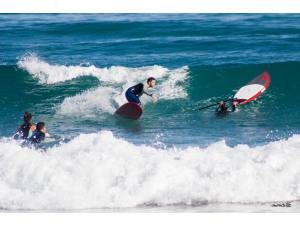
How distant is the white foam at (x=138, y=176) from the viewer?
8117 mm

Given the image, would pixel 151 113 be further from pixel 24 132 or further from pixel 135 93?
pixel 24 132

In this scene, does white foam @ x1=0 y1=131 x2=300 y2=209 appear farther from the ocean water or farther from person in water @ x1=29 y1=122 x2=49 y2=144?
person in water @ x1=29 y1=122 x2=49 y2=144

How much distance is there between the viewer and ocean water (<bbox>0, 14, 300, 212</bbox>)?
8211 mm

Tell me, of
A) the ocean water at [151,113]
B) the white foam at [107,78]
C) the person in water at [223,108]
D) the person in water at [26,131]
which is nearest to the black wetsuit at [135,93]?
the ocean water at [151,113]

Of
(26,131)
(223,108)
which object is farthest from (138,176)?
(223,108)

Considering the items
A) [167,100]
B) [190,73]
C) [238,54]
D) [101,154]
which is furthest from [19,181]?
[238,54]

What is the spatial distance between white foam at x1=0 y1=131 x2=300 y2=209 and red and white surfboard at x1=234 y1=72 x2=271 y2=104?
279cm

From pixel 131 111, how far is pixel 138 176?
3.13m

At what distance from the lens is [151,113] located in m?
11.8

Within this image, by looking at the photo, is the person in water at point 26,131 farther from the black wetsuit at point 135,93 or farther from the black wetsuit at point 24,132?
the black wetsuit at point 135,93

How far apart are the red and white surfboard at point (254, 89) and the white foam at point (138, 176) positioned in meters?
2.79

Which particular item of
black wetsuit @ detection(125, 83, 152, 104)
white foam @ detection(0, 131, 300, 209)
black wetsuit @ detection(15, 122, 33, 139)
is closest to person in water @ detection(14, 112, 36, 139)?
black wetsuit @ detection(15, 122, 33, 139)

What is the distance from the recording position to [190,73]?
13125 mm

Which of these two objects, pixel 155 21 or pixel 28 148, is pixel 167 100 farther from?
pixel 28 148
